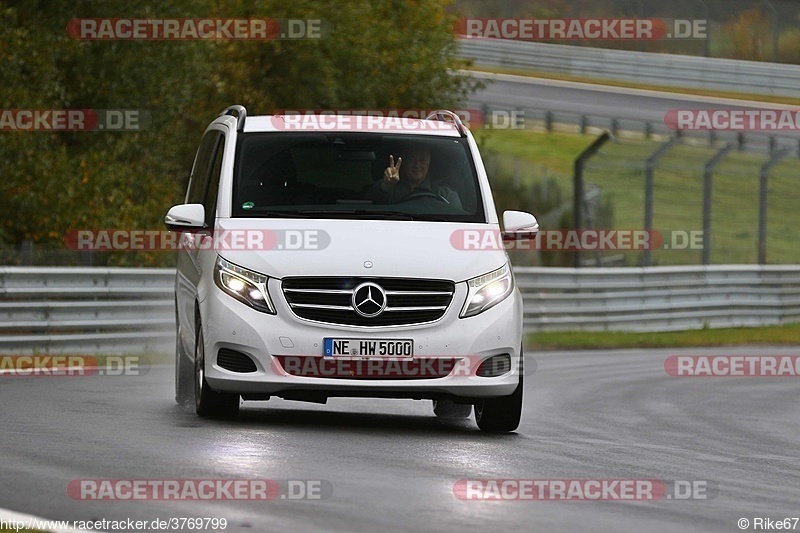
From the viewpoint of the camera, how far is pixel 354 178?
36.8ft

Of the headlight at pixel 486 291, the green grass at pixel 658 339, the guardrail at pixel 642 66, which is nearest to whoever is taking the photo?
the headlight at pixel 486 291

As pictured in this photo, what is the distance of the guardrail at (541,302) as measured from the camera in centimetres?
1820

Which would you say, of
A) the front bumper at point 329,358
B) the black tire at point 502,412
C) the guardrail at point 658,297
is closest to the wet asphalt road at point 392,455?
the black tire at point 502,412

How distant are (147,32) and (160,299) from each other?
6.46 meters

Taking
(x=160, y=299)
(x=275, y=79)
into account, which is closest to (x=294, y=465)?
(x=160, y=299)

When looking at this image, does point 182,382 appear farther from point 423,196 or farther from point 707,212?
point 707,212

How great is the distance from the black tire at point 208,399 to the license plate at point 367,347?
2.68 feet

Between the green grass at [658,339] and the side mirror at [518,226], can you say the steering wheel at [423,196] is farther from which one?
the green grass at [658,339]

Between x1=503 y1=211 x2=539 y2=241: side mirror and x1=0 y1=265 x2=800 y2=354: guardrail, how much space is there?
7.90 m

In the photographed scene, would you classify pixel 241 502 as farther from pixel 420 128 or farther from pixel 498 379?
pixel 420 128

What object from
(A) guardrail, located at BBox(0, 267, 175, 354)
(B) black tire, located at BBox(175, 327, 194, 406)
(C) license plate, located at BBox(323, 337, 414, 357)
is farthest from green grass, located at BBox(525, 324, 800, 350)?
(C) license plate, located at BBox(323, 337, 414, 357)

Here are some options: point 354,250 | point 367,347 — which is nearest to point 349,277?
point 354,250

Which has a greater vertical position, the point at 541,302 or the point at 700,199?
the point at 700,199

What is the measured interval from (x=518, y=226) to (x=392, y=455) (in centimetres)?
241
